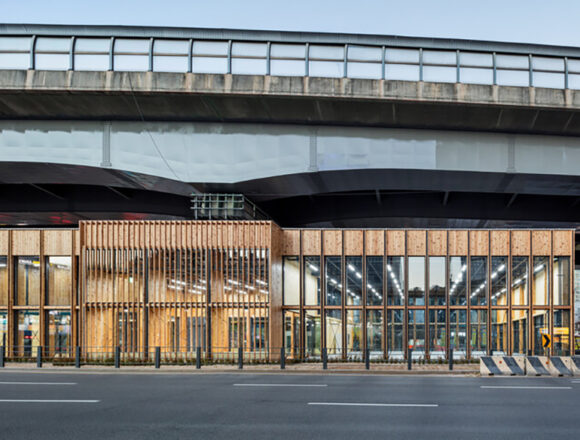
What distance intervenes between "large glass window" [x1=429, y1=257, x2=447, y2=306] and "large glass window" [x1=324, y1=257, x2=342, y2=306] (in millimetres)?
3803

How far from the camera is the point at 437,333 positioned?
26.2 m

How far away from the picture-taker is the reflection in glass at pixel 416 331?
2604 cm

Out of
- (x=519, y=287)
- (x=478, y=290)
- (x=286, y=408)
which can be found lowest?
(x=286, y=408)

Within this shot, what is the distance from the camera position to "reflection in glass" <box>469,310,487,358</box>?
2595cm

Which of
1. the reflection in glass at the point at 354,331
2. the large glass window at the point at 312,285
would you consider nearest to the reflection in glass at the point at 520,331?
the reflection in glass at the point at 354,331

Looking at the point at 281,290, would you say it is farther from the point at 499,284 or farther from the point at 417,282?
the point at 499,284

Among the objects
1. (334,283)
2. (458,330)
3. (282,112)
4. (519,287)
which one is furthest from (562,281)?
(282,112)

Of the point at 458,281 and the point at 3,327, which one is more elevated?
the point at 458,281

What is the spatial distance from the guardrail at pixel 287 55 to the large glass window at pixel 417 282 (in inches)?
300

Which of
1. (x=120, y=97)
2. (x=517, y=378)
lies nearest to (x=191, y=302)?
(x=120, y=97)

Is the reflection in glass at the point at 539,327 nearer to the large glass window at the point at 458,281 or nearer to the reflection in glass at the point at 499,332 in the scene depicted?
the reflection in glass at the point at 499,332

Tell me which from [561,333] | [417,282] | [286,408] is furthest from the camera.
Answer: [417,282]

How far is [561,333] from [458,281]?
15.4ft

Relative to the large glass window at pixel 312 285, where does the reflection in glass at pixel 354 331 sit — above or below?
below
